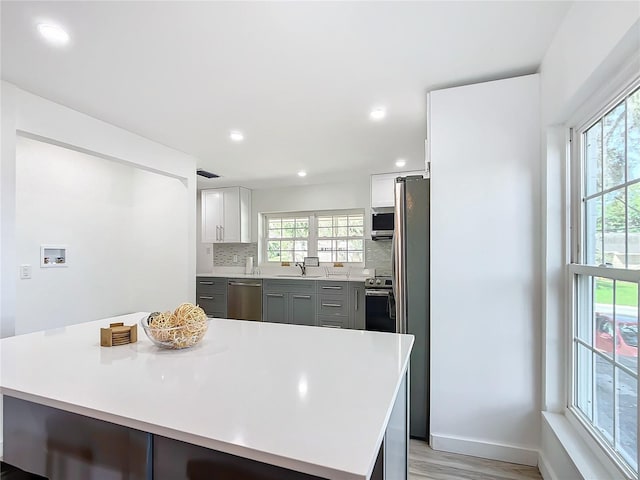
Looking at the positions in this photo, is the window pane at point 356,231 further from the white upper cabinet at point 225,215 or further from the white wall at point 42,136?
the white wall at point 42,136

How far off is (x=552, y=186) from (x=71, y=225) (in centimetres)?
419

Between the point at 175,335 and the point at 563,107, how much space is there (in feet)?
6.65

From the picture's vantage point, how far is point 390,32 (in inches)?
62.3

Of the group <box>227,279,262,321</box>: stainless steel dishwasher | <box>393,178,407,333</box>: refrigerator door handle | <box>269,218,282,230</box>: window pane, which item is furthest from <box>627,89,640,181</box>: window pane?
<box>269,218,282,230</box>: window pane

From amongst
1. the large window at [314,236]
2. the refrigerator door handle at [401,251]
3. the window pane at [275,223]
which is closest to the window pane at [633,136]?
the refrigerator door handle at [401,251]

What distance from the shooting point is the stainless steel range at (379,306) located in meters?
3.80

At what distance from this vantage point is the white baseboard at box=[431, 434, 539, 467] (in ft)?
6.18

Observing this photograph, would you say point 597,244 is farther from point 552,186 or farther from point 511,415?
point 511,415

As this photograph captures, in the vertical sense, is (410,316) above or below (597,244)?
below

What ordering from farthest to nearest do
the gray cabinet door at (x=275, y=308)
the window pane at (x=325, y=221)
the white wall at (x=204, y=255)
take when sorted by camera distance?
1. the white wall at (x=204, y=255)
2. the window pane at (x=325, y=221)
3. the gray cabinet door at (x=275, y=308)

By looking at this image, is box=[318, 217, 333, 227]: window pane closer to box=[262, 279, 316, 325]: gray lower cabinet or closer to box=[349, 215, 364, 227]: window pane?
box=[349, 215, 364, 227]: window pane

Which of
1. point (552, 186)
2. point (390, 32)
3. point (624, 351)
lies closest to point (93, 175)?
point (390, 32)

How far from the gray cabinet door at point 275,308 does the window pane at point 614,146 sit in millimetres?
3822

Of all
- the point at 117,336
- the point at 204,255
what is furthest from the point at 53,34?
the point at 204,255
